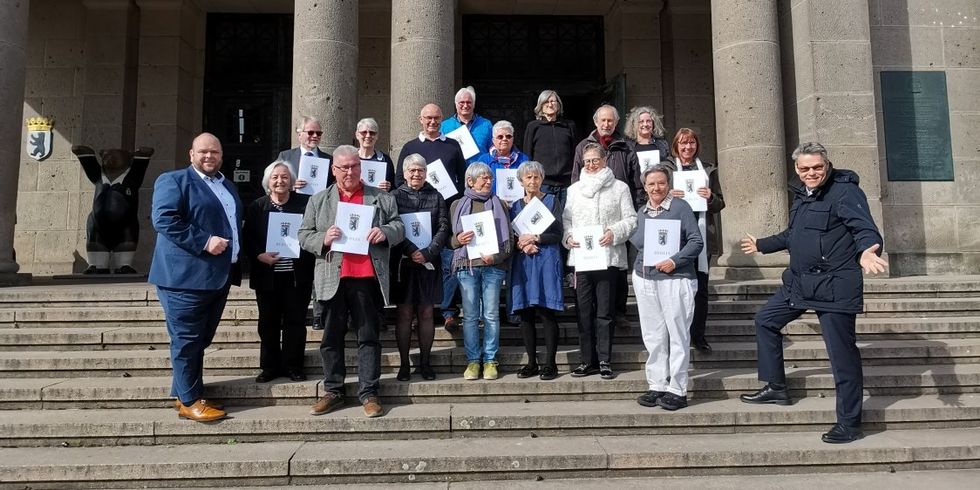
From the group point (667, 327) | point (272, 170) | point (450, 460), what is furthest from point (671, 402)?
point (272, 170)

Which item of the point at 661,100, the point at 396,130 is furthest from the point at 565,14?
the point at 396,130

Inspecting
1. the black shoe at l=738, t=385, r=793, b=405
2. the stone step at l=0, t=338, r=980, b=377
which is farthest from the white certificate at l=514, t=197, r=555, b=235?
the black shoe at l=738, t=385, r=793, b=405

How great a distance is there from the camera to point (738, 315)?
712 centimetres

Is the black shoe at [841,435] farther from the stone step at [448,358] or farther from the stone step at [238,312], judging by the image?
the stone step at [238,312]

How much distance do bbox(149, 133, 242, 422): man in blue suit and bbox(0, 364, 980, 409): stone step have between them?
0.40 metres

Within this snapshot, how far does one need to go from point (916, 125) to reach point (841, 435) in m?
7.21

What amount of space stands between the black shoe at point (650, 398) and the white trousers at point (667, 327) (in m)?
0.04

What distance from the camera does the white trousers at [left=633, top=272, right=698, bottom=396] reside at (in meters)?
5.16

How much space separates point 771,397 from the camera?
17.3 feet

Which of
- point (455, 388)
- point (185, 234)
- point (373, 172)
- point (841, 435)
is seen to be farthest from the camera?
point (373, 172)

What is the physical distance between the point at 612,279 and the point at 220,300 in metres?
3.42

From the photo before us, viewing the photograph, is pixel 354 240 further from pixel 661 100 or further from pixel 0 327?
pixel 661 100

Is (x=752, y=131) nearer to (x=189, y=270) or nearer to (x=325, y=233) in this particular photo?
(x=325, y=233)

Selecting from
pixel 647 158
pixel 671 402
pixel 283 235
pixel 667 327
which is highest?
pixel 647 158
